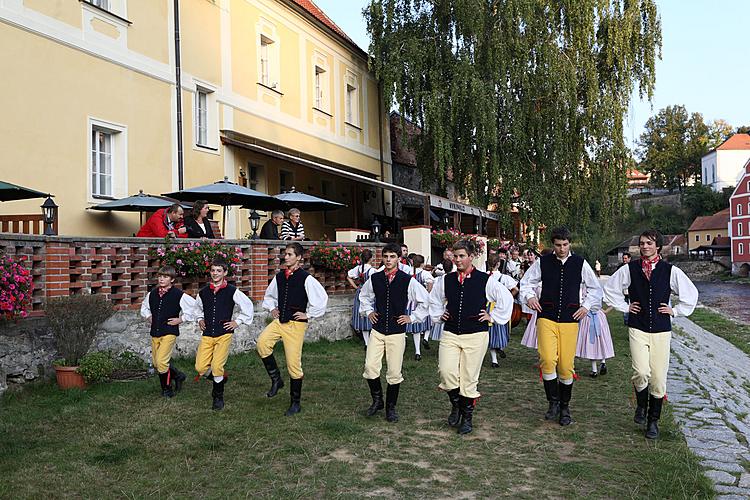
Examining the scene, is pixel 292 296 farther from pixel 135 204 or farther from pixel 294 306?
pixel 135 204

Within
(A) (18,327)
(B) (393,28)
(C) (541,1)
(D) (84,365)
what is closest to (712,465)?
(D) (84,365)

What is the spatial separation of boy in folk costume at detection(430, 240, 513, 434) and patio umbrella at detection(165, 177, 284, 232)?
271 inches

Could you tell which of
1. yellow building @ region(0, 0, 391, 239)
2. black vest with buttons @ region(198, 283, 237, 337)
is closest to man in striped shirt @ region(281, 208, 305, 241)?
yellow building @ region(0, 0, 391, 239)

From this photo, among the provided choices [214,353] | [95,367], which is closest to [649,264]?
[214,353]

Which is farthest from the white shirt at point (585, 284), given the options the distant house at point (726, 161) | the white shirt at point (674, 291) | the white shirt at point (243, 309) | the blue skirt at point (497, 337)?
the distant house at point (726, 161)

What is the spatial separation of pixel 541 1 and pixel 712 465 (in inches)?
758

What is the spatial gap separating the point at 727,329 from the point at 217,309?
68.4ft

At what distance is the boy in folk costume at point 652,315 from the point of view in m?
6.80

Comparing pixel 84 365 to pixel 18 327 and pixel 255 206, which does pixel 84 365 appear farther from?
pixel 255 206

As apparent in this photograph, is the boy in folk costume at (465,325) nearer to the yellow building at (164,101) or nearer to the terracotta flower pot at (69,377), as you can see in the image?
the terracotta flower pot at (69,377)

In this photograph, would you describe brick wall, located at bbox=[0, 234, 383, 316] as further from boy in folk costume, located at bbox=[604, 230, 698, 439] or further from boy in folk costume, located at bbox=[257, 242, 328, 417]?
boy in folk costume, located at bbox=[604, 230, 698, 439]

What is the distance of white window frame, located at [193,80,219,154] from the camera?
1711 cm

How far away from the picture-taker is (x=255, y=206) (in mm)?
14922

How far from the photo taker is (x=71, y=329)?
8.61 meters
